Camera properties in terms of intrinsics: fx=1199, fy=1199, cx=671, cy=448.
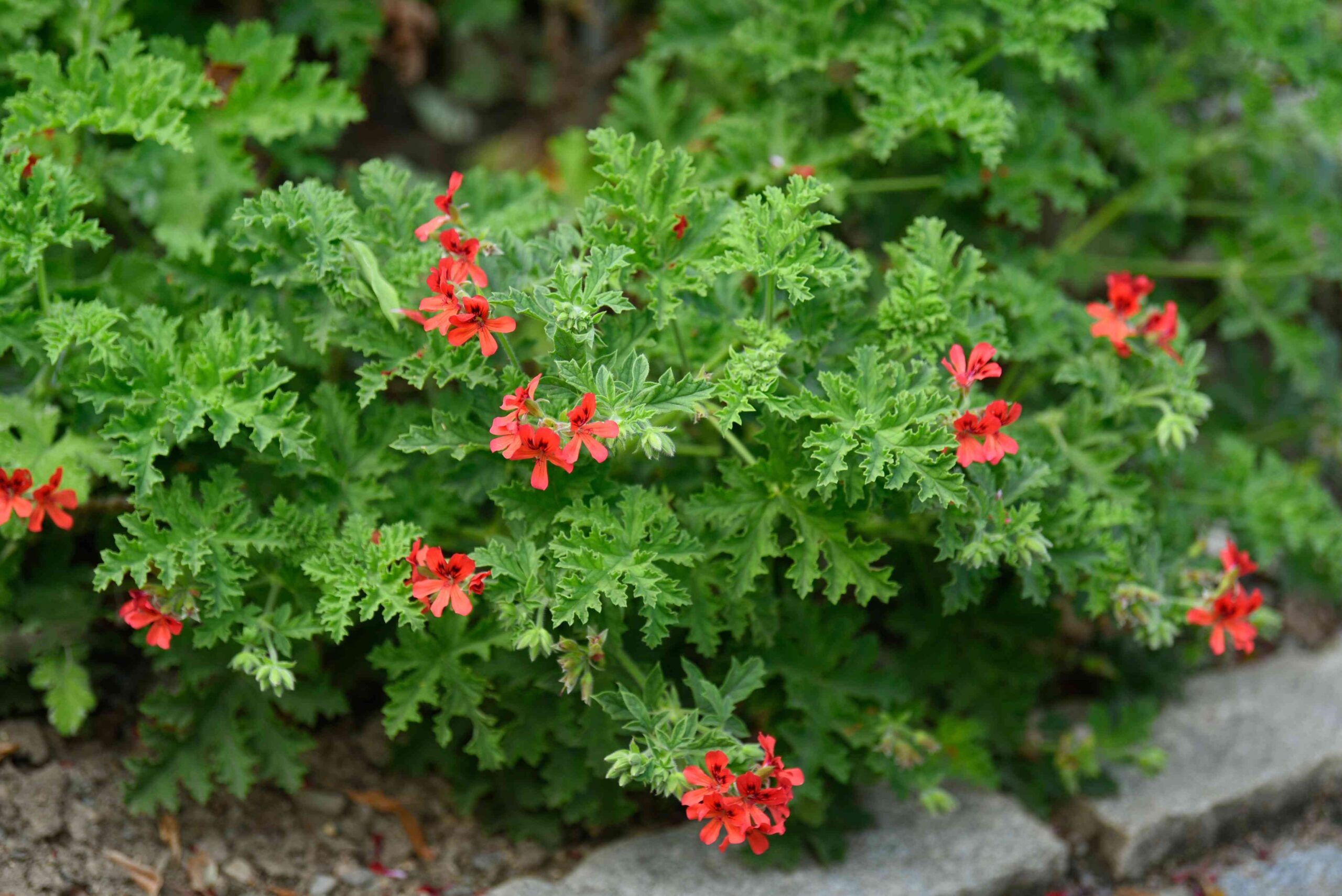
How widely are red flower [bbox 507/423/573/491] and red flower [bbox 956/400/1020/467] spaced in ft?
2.58

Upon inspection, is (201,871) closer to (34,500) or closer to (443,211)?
(34,500)

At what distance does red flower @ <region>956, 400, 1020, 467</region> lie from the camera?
93.9 inches

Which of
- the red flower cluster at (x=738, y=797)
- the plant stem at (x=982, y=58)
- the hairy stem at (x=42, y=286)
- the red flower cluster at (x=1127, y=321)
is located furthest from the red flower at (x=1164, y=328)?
the hairy stem at (x=42, y=286)

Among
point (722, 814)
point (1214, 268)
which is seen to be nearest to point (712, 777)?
point (722, 814)

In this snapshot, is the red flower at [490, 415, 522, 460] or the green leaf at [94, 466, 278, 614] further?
the green leaf at [94, 466, 278, 614]

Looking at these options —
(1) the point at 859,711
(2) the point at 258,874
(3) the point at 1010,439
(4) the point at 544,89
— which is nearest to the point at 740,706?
(1) the point at 859,711

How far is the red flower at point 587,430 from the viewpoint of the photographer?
2260 millimetres

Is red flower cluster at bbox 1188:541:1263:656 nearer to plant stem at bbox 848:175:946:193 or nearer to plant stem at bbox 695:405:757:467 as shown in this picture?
plant stem at bbox 695:405:757:467

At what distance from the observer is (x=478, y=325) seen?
93.7 inches

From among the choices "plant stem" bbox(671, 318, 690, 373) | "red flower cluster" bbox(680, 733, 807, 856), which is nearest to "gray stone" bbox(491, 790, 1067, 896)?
"red flower cluster" bbox(680, 733, 807, 856)

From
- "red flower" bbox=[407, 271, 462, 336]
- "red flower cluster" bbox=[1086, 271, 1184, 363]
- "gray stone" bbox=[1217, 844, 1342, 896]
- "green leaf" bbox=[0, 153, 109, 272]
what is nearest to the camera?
"red flower" bbox=[407, 271, 462, 336]

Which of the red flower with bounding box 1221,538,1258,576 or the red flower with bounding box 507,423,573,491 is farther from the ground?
the red flower with bounding box 507,423,573,491

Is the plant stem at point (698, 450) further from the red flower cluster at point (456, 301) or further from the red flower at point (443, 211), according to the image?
the red flower at point (443, 211)

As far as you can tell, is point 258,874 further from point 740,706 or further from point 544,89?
point 544,89
